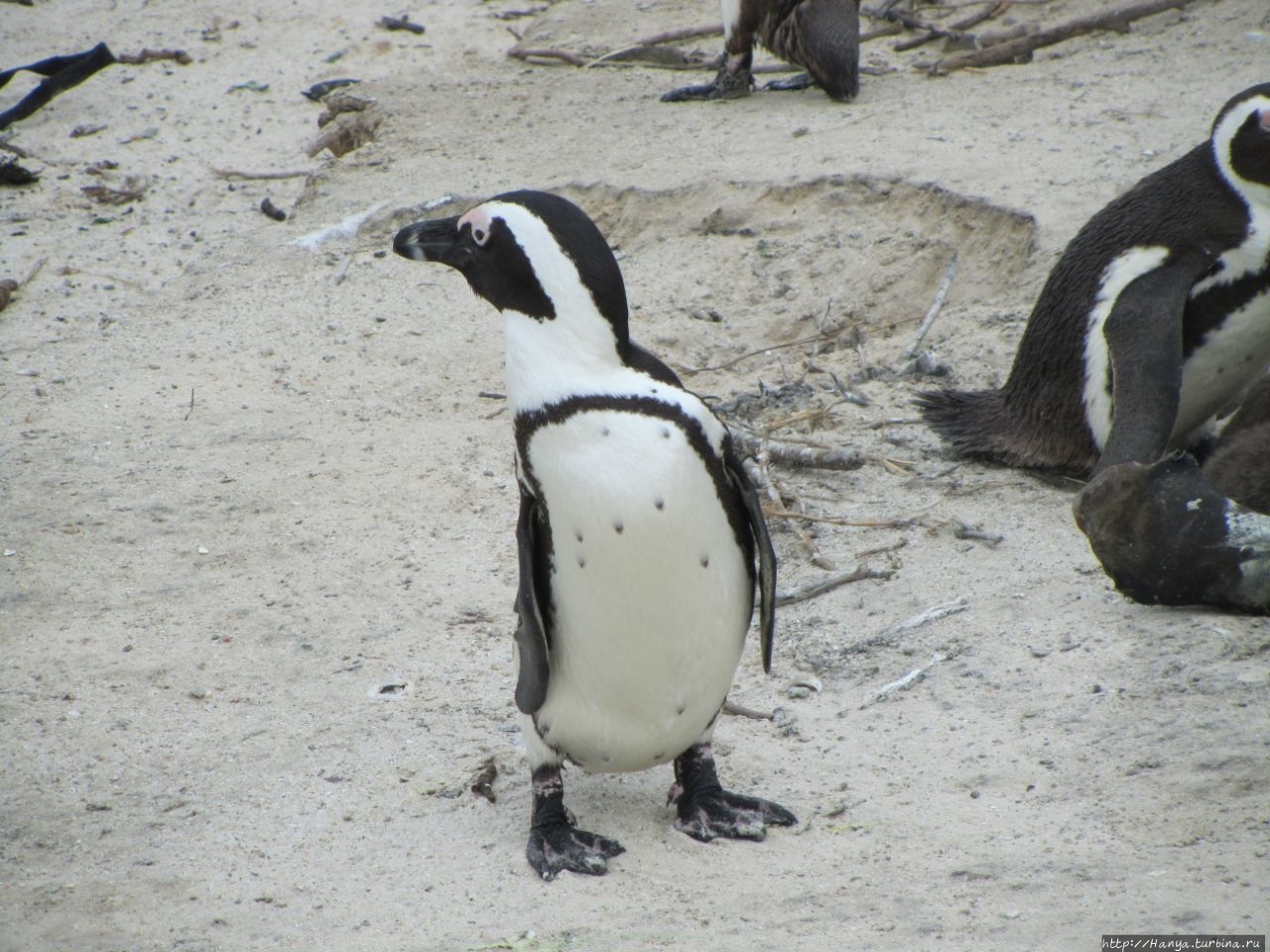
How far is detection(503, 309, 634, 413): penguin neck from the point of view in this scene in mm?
2422

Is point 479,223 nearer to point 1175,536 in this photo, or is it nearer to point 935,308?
point 1175,536

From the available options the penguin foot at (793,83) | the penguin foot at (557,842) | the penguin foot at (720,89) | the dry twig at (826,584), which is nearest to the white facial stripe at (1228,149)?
the dry twig at (826,584)

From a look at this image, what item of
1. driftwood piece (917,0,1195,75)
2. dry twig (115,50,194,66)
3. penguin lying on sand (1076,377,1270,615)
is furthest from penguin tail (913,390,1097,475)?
dry twig (115,50,194,66)

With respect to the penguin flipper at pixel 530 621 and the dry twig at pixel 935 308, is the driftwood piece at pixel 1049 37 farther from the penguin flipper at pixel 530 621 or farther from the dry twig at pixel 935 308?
the penguin flipper at pixel 530 621

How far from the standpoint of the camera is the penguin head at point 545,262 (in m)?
2.44

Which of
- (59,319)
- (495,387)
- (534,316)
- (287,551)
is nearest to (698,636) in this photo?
(534,316)

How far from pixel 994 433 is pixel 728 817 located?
2.00m

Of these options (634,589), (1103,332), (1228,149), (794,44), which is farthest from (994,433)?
(794,44)

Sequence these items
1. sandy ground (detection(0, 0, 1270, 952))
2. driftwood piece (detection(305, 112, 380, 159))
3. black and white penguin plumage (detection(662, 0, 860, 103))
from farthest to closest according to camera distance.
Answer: driftwood piece (detection(305, 112, 380, 159)) → black and white penguin plumage (detection(662, 0, 860, 103)) → sandy ground (detection(0, 0, 1270, 952))

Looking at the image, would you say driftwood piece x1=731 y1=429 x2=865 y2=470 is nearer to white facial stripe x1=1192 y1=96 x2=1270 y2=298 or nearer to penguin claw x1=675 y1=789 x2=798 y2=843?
white facial stripe x1=1192 y1=96 x2=1270 y2=298

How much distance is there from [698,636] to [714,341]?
2915 mm

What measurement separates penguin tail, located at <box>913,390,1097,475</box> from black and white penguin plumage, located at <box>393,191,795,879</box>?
1840 millimetres

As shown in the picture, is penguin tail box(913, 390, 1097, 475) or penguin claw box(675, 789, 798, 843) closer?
penguin claw box(675, 789, 798, 843)

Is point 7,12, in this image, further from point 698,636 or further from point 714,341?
point 698,636
